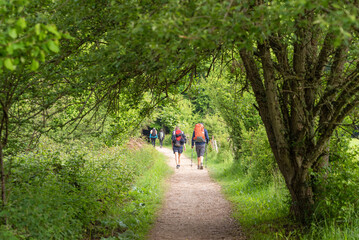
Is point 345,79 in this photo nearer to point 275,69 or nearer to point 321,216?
point 275,69

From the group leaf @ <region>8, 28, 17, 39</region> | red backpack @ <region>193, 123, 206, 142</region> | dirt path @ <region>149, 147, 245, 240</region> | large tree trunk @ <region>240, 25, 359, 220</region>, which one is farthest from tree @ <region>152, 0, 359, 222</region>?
red backpack @ <region>193, 123, 206, 142</region>

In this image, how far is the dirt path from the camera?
7305 millimetres

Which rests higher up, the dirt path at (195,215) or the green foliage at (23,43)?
the green foliage at (23,43)

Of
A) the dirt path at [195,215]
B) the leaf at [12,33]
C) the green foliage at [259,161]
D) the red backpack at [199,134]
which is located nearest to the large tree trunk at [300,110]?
the dirt path at [195,215]

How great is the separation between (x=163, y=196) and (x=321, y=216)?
5.69m

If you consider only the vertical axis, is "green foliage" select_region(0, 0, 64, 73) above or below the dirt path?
above

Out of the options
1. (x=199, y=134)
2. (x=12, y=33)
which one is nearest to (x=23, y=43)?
(x=12, y=33)

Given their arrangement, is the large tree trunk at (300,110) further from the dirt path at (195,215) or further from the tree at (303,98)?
the dirt path at (195,215)

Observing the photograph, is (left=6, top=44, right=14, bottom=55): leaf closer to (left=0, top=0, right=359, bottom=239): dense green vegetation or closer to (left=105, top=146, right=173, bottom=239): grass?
(left=0, top=0, right=359, bottom=239): dense green vegetation

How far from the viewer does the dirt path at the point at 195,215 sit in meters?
7.31

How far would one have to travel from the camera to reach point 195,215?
8.90 m

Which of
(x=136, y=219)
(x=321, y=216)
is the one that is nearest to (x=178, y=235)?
(x=136, y=219)

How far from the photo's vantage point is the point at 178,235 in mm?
7281

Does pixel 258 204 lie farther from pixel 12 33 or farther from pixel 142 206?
pixel 12 33
